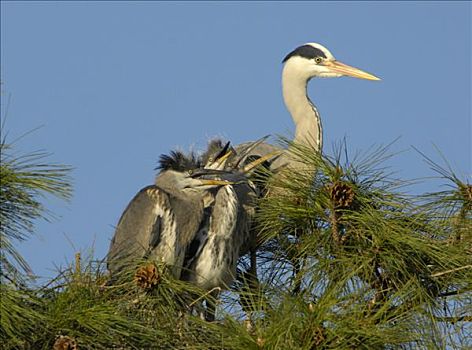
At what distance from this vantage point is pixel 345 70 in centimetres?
832

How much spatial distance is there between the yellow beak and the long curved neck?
0.25 m

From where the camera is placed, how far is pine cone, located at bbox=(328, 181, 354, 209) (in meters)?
5.07

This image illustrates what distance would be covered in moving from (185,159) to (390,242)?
7.47 ft

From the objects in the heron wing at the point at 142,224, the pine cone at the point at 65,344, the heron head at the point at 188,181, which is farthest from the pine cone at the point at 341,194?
the heron head at the point at 188,181

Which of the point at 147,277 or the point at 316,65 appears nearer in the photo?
the point at 147,277

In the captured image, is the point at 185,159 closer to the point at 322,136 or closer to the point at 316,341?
the point at 322,136

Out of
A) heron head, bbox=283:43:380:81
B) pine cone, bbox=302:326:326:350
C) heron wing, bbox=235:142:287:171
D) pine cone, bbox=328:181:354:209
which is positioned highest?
heron head, bbox=283:43:380:81

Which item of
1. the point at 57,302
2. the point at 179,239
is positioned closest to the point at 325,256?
the point at 57,302

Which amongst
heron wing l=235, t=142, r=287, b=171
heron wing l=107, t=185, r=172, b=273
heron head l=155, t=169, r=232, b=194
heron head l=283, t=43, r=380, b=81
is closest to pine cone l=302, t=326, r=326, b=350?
heron wing l=107, t=185, r=172, b=273

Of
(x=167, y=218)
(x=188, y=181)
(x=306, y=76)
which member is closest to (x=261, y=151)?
(x=188, y=181)

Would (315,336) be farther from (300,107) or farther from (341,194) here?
(300,107)

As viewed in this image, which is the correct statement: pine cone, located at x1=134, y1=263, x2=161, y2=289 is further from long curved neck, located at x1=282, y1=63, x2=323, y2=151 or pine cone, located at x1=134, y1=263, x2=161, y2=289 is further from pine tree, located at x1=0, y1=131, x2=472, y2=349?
long curved neck, located at x1=282, y1=63, x2=323, y2=151

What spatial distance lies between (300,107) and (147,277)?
133 inches

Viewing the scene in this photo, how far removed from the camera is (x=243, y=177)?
23.0 feet
